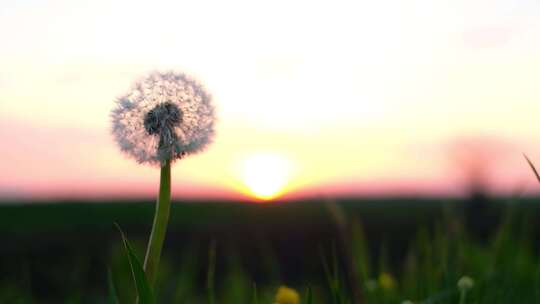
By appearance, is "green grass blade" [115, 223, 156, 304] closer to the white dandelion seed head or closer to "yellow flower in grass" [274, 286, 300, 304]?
the white dandelion seed head

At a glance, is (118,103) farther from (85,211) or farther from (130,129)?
(85,211)

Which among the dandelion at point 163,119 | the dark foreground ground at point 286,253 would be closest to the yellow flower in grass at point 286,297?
the dark foreground ground at point 286,253

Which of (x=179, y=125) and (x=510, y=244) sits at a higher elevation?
(x=179, y=125)

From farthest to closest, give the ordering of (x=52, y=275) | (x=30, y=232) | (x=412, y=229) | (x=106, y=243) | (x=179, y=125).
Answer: (x=412, y=229), (x=30, y=232), (x=106, y=243), (x=52, y=275), (x=179, y=125)

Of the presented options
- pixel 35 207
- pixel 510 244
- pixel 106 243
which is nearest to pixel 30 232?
pixel 106 243

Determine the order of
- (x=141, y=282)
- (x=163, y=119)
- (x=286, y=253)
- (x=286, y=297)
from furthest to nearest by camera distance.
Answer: (x=286, y=253) < (x=286, y=297) < (x=163, y=119) < (x=141, y=282)

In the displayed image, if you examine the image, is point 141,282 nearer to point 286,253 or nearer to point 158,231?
point 158,231

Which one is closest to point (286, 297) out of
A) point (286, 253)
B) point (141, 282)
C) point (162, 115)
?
point (162, 115)

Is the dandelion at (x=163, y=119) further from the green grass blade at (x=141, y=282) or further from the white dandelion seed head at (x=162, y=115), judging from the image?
the green grass blade at (x=141, y=282)
